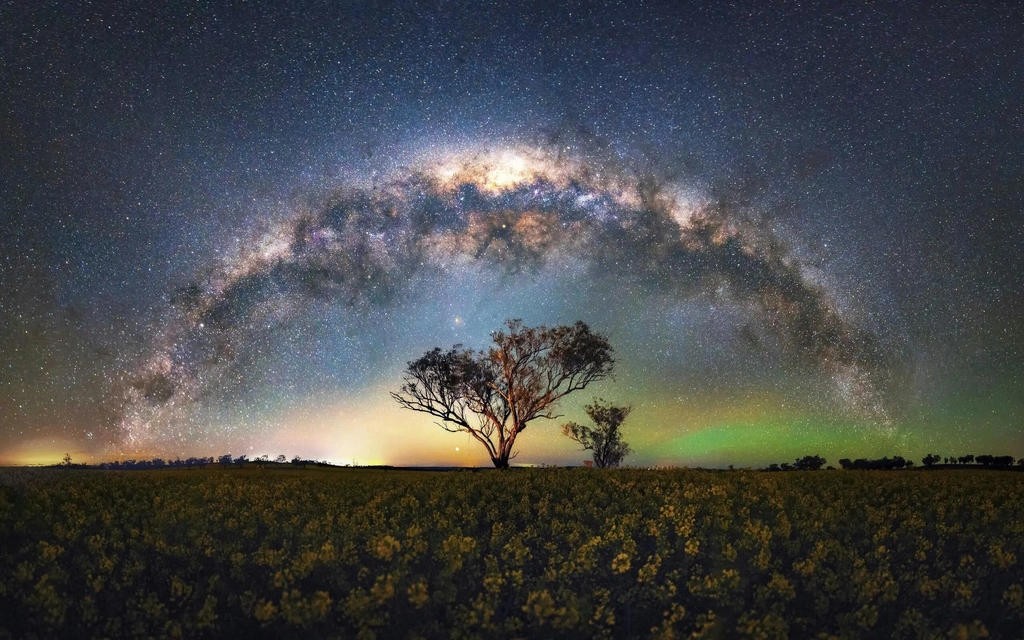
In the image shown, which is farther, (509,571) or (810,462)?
(810,462)

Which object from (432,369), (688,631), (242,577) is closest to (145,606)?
(242,577)

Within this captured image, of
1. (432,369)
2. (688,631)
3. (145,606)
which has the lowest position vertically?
(688,631)

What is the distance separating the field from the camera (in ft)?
31.2

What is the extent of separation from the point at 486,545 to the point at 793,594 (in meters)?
5.82

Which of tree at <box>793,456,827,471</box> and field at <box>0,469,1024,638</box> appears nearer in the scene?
field at <box>0,469,1024,638</box>

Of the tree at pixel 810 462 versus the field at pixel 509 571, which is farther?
the tree at pixel 810 462

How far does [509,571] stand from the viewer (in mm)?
11594

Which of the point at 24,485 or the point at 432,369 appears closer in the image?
the point at 24,485

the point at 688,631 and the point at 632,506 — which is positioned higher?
the point at 632,506

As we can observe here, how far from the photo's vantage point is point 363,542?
13.5 m

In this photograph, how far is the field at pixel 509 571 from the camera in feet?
31.2

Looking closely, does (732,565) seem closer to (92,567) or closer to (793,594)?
(793,594)

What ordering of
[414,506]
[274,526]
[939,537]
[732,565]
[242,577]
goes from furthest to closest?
[414,506]
[939,537]
[274,526]
[732,565]
[242,577]

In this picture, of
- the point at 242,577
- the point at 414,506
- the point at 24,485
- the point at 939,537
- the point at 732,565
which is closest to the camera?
the point at 242,577
